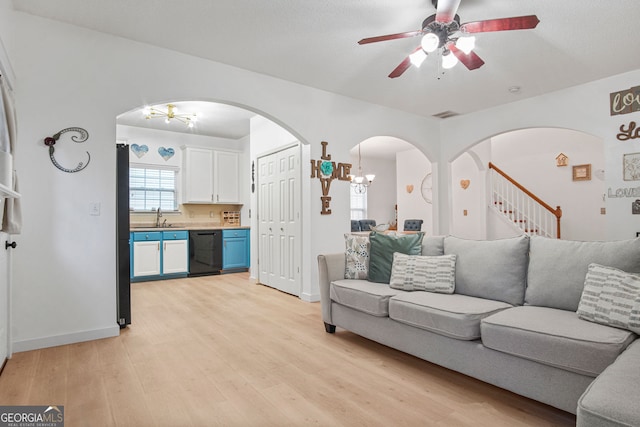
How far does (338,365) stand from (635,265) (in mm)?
1980

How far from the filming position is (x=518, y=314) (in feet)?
7.13

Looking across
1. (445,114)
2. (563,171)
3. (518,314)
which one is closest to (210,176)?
(445,114)

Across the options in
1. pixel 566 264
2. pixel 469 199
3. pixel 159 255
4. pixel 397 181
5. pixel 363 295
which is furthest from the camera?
pixel 397 181

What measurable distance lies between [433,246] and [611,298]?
1.37 m

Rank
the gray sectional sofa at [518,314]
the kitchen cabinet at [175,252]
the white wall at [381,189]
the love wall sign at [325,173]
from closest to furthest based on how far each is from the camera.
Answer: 1. the gray sectional sofa at [518,314]
2. the love wall sign at [325,173]
3. the kitchen cabinet at [175,252]
4. the white wall at [381,189]

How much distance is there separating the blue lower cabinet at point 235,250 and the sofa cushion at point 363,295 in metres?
4.02

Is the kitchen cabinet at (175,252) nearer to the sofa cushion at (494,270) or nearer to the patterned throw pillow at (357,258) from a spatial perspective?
the patterned throw pillow at (357,258)

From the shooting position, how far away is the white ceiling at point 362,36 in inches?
112

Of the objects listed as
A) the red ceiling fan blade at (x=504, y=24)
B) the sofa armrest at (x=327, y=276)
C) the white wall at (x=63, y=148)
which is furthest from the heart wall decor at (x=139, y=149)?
the red ceiling fan blade at (x=504, y=24)

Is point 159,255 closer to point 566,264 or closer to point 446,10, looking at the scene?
point 446,10

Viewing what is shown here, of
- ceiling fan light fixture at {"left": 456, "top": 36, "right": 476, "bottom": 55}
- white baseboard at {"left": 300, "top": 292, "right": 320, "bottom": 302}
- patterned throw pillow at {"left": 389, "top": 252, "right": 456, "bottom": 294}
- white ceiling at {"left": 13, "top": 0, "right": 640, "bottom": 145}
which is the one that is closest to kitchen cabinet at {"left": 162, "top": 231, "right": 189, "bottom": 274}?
white baseboard at {"left": 300, "top": 292, "right": 320, "bottom": 302}

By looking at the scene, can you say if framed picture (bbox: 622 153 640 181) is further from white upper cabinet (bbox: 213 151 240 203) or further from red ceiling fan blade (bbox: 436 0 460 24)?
white upper cabinet (bbox: 213 151 240 203)

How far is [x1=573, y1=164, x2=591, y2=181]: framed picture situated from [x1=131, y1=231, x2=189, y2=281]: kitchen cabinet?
796 centimetres

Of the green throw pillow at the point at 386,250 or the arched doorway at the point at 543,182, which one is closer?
the green throw pillow at the point at 386,250
